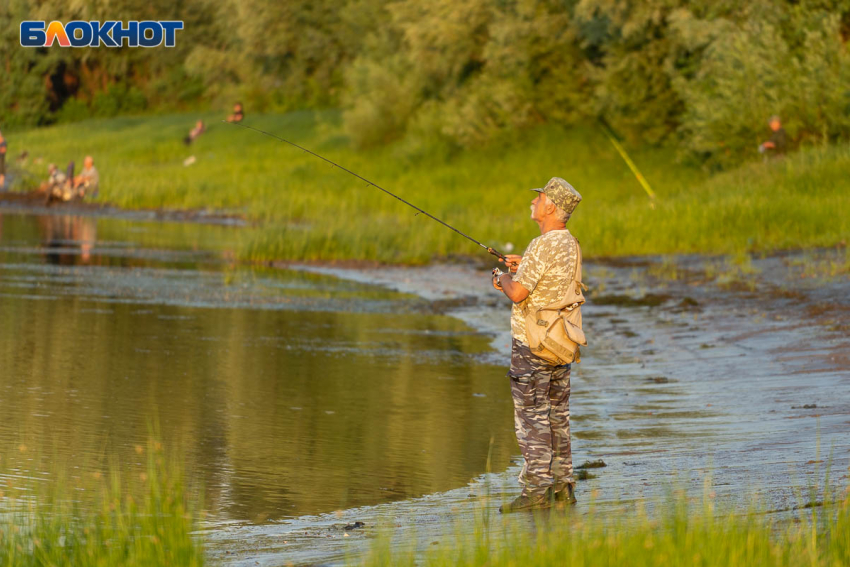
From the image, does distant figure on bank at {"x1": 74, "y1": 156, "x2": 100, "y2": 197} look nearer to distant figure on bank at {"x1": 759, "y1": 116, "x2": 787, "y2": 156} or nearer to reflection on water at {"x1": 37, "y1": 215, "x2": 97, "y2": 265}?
reflection on water at {"x1": 37, "y1": 215, "x2": 97, "y2": 265}

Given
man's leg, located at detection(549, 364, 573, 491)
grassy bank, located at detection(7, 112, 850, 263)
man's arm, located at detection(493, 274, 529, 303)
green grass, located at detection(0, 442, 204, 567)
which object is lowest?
green grass, located at detection(0, 442, 204, 567)

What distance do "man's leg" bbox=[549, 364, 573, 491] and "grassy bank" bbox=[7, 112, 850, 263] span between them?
46.2 feet

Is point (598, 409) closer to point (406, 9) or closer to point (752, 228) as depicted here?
point (752, 228)

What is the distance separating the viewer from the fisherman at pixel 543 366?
744 centimetres

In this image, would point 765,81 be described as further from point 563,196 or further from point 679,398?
point 563,196

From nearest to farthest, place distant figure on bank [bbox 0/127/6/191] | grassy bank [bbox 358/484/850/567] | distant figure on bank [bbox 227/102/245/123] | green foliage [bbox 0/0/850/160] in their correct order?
grassy bank [bbox 358/484/850/567] < green foliage [bbox 0/0/850/160] < distant figure on bank [bbox 0/127/6/191] < distant figure on bank [bbox 227/102/245/123]

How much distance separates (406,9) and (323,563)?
36.9 metres

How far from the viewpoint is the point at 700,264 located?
69.5 ft

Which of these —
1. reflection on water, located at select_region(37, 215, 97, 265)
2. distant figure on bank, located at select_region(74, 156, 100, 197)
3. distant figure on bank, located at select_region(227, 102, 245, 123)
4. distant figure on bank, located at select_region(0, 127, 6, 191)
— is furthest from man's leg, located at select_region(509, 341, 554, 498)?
distant figure on bank, located at select_region(227, 102, 245, 123)

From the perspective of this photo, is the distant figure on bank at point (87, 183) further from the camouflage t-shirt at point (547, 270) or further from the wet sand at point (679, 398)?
the camouflage t-shirt at point (547, 270)

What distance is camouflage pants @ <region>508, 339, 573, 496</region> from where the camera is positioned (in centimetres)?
743

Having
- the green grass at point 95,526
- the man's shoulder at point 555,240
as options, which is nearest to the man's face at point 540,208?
the man's shoulder at point 555,240

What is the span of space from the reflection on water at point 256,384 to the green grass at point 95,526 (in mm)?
706

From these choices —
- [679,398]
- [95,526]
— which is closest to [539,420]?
[95,526]
